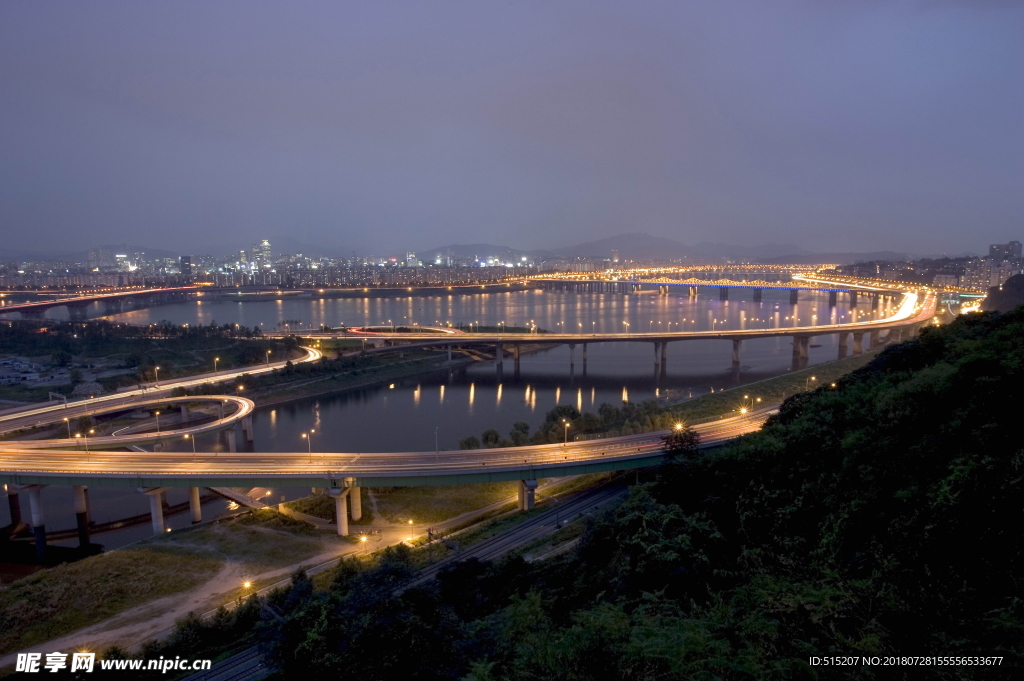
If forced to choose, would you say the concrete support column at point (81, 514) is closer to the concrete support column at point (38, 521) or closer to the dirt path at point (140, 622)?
the concrete support column at point (38, 521)

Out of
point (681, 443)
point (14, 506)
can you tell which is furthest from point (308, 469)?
point (681, 443)

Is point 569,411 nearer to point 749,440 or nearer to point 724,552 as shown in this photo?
point 749,440

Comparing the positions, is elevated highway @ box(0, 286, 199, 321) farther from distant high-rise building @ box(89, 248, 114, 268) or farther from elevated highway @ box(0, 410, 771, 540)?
distant high-rise building @ box(89, 248, 114, 268)

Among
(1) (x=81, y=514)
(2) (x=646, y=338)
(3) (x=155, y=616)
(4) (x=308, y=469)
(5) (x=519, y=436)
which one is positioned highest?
(2) (x=646, y=338)

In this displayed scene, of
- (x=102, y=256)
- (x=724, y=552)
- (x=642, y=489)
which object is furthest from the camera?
(x=102, y=256)

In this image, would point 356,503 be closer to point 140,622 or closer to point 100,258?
point 140,622

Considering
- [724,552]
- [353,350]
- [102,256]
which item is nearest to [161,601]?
[724,552]

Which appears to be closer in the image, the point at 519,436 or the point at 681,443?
the point at 681,443
